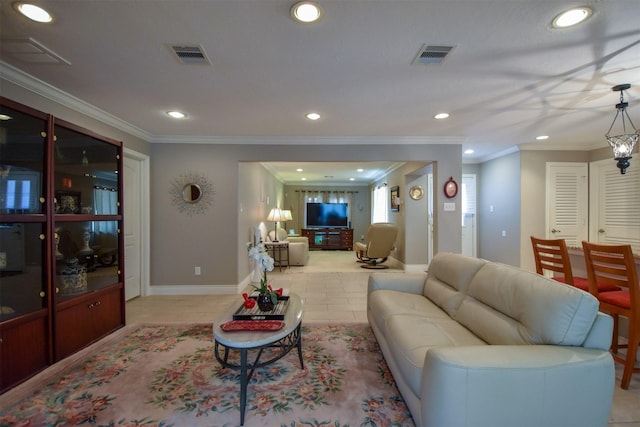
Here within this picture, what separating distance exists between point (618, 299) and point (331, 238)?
751cm

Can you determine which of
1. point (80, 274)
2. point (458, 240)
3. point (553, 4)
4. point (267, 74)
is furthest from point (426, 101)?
point (80, 274)

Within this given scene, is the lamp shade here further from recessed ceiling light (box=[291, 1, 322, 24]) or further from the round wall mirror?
recessed ceiling light (box=[291, 1, 322, 24])

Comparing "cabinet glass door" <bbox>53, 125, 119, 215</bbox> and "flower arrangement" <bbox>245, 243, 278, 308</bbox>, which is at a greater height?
"cabinet glass door" <bbox>53, 125, 119, 215</bbox>

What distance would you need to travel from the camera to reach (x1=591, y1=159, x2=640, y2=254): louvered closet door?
13.7ft

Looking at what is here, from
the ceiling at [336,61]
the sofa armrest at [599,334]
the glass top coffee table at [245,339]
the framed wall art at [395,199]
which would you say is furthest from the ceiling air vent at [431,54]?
the framed wall art at [395,199]

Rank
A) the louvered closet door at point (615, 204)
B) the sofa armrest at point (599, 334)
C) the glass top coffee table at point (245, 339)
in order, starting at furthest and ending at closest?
the louvered closet door at point (615, 204), the glass top coffee table at point (245, 339), the sofa armrest at point (599, 334)

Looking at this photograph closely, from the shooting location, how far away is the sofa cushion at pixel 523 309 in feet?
4.66

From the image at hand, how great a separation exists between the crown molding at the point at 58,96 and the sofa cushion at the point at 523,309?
12.6 ft

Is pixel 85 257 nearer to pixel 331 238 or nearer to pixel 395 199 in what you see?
pixel 395 199

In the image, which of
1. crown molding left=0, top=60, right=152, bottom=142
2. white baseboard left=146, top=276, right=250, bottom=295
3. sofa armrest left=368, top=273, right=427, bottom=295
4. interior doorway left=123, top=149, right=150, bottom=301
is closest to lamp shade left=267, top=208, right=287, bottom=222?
white baseboard left=146, top=276, right=250, bottom=295

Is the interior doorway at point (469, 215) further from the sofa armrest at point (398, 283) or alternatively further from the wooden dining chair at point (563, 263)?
the sofa armrest at point (398, 283)

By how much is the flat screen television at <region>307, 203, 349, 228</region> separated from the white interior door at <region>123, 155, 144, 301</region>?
19.9ft

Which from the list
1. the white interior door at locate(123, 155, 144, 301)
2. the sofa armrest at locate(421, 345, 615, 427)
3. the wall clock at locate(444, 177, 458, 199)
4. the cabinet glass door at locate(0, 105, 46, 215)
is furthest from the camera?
the wall clock at locate(444, 177, 458, 199)

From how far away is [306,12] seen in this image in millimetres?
1581
